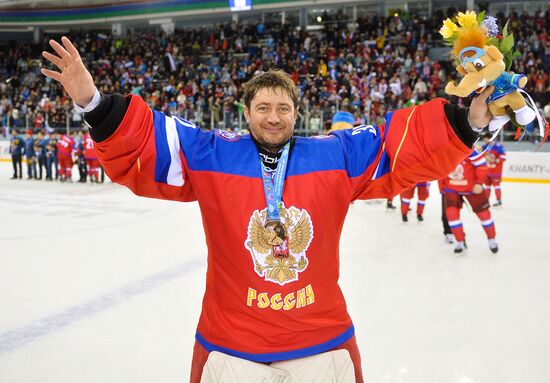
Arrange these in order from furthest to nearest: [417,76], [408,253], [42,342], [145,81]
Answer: [145,81] → [417,76] → [408,253] → [42,342]

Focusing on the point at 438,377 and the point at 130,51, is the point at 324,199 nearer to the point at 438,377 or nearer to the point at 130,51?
the point at 438,377

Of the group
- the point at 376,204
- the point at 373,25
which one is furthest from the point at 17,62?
the point at 376,204

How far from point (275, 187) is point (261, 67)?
66.8 feet

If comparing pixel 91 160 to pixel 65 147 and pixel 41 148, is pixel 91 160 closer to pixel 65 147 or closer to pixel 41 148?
pixel 65 147

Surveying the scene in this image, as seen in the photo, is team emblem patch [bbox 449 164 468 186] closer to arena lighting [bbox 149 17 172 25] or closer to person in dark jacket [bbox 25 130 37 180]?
person in dark jacket [bbox 25 130 37 180]

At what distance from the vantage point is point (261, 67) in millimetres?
21344

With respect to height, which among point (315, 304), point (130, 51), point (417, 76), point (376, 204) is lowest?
point (376, 204)

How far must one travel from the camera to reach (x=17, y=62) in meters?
27.4

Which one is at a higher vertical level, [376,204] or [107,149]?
[107,149]

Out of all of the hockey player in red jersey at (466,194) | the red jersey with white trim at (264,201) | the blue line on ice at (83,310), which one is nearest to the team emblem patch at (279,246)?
the red jersey with white trim at (264,201)

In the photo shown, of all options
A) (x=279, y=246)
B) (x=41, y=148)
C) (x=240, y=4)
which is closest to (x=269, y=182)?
(x=279, y=246)

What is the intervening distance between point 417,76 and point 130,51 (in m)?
15.4

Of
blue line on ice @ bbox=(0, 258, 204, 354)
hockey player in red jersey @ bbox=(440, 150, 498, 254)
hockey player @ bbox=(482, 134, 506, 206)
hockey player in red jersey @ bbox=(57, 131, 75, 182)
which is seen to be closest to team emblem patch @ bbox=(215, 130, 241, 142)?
blue line on ice @ bbox=(0, 258, 204, 354)

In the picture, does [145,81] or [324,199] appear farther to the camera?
[145,81]
